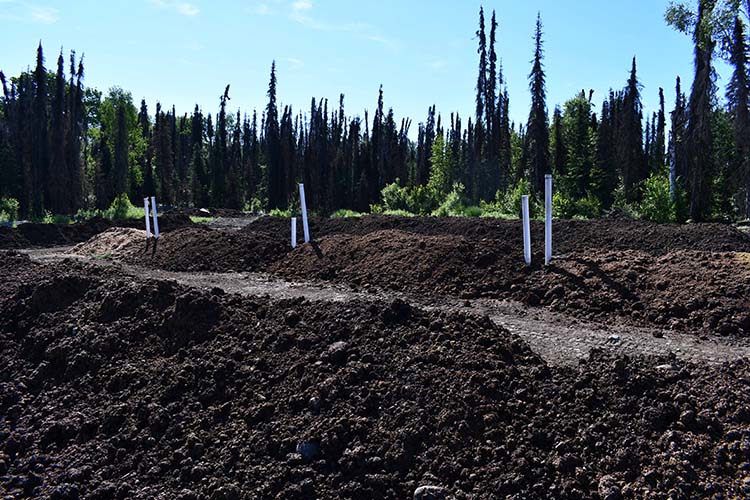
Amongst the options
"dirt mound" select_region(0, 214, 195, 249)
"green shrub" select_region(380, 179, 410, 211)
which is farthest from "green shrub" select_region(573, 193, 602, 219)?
"dirt mound" select_region(0, 214, 195, 249)

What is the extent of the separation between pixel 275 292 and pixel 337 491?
17.1 ft

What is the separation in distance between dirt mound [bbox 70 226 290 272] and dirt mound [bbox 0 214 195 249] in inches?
243

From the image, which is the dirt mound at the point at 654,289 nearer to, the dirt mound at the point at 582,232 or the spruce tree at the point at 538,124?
the dirt mound at the point at 582,232

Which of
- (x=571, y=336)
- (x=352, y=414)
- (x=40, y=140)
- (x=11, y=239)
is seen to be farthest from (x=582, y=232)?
(x=40, y=140)

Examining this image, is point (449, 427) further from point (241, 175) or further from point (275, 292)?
point (241, 175)

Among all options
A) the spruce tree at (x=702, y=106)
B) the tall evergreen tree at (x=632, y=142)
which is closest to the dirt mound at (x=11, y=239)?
the spruce tree at (x=702, y=106)

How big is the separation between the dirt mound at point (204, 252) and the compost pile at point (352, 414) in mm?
4909

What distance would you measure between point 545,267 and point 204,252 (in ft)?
24.2

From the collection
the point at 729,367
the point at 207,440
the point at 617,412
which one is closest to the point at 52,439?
the point at 207,440

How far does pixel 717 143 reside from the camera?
37031 mm

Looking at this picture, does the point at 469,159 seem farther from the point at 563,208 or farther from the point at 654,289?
the point at 654,289

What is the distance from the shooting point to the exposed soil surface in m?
6.51

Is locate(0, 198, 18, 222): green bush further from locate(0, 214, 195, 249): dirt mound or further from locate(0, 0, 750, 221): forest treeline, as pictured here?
locate(0, 214, 195, 249): dirt mound

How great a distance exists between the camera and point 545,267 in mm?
8133
